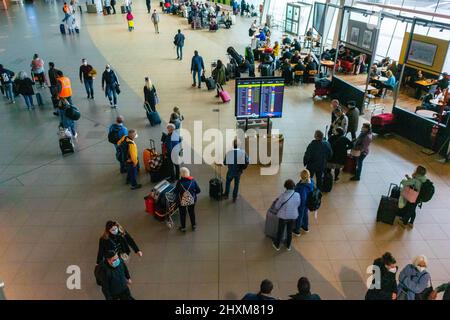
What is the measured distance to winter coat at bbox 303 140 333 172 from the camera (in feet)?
25.8

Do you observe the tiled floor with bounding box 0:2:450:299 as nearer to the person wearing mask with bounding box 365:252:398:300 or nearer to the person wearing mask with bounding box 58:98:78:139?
the person wearing mask with bounding box 58:98:78:139

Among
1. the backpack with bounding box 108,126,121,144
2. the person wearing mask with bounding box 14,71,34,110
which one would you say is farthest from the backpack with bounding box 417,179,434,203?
the person wearing mask with bounding box 14,71,34,110

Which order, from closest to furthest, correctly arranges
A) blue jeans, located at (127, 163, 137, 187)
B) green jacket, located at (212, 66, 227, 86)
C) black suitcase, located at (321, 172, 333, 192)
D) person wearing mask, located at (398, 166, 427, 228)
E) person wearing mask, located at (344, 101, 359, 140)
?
person wearing mask, located at (398, 166, 427, 228), blue jeans, located at (127, 163, 137, 187), black suitcase, located at (321, 172, 333, 192), person wearing mask, located at (344, 101, 359, 140), green jacket, located at (212, 66, 227, 86)

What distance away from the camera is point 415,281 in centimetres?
504

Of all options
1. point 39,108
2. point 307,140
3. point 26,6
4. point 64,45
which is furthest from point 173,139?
point 26,6

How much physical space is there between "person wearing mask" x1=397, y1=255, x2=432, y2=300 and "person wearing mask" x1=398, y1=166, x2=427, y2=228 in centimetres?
232

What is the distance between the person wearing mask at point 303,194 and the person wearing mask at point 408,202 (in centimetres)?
200

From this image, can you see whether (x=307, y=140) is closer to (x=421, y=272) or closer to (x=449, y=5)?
(x=421, y=272)

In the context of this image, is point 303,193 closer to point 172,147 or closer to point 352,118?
point 172,147

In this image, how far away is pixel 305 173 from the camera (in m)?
6.38

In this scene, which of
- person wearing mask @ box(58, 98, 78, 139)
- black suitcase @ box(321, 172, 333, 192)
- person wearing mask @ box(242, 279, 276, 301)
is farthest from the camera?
person wearing mask @ box(58, 98, 78, 139)

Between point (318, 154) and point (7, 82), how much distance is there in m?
12.0

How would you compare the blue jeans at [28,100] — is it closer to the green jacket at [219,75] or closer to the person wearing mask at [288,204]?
the green jacket at [219,75]
